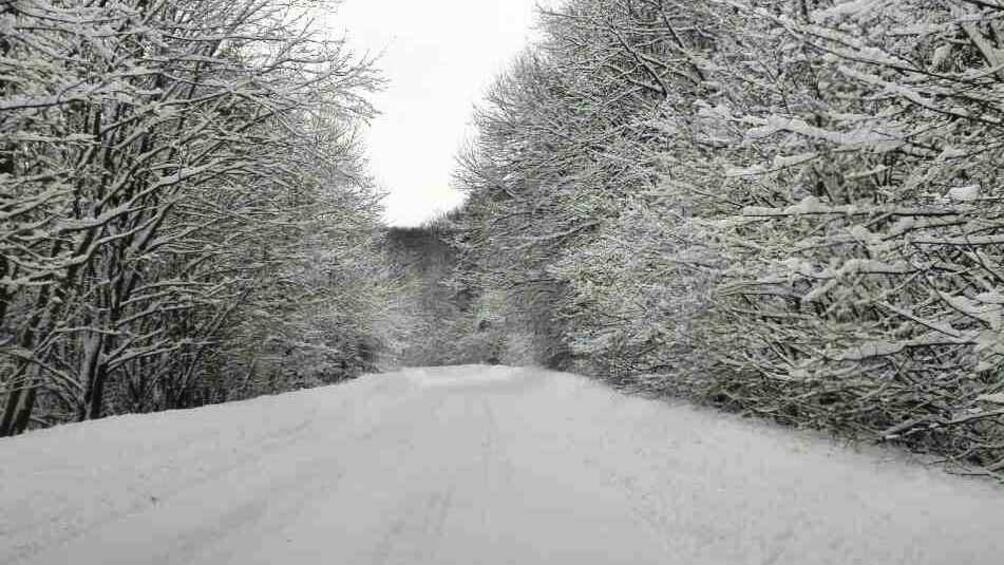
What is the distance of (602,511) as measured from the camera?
6164 mm

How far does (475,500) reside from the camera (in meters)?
6.47

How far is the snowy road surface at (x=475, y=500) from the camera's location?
15.3 ft

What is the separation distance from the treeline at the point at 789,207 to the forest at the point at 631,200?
2.1 inches

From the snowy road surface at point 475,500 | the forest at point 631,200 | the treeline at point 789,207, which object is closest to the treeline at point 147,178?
the forest at point 631,200

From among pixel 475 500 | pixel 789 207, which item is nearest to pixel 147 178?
pixel 475 500

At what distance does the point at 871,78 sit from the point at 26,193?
1002 centimetres

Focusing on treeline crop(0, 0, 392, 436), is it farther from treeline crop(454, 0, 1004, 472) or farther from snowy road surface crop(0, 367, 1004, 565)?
treeline crop(454, 0, 1004, 472)

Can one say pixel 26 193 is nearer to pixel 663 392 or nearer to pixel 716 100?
pixel 716 100

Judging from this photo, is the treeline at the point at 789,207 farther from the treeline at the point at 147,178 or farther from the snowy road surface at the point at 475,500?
the treeline at the point at 147,178

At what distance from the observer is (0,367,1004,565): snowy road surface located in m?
4.67

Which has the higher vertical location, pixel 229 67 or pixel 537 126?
pixel 537 126

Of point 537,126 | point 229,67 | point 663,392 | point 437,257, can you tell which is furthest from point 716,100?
point 437,257

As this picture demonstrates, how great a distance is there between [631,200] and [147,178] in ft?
28.9

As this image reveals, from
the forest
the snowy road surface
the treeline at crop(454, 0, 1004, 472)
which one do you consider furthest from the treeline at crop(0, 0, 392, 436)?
the treeline at crop(454, 0, 1004, 472)
